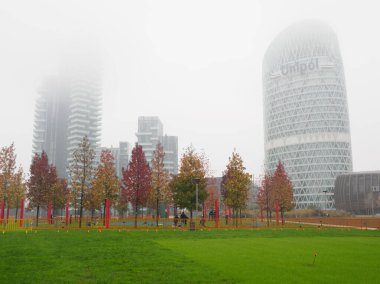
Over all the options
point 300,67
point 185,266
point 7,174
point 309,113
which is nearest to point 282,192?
point 7,174

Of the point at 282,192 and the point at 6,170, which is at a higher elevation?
the point at 6,170

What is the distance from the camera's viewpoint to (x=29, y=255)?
1697 cm

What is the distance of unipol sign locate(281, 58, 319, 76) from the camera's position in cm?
17112

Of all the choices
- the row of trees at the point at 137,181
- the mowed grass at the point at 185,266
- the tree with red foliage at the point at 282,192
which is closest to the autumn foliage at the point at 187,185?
the row of trees at the point at 137,181

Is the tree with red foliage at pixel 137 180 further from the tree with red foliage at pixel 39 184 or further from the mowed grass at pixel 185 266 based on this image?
the mowed grass at pixel 185 266

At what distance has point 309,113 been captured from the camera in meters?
169

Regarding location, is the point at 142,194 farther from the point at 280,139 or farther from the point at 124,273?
the point at 280,139

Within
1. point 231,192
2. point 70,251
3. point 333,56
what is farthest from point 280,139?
point 70,251

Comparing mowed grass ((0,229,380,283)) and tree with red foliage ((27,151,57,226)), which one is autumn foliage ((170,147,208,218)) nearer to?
tree with red foliage ((27,151,57,226))

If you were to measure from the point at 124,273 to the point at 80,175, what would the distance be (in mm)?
39876

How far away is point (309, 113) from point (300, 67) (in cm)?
2317

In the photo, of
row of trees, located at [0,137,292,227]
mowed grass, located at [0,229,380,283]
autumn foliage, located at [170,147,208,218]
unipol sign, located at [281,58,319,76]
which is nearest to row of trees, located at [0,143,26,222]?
row of trees, located at [0,137,292,227]

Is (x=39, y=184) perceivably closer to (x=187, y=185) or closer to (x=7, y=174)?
(x=7, y=174)

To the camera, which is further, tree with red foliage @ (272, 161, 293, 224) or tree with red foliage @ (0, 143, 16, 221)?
tree with red foliage @ (272, 161, 293, 224)
